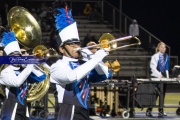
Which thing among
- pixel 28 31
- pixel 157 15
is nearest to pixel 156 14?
pixel 157 15

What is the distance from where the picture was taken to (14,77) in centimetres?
731

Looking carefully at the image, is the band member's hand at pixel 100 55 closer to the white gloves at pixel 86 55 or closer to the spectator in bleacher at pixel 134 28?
the white gloves at pixel 86 55

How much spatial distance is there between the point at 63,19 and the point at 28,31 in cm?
393

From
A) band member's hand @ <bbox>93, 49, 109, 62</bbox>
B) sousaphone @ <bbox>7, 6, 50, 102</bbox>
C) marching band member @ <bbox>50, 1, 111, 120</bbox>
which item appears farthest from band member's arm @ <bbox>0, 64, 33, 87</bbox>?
sousaphone @ <bbox>7, 6, 50, 102</bbox>

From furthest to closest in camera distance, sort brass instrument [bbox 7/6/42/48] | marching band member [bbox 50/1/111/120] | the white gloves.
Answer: brass instrument [bbox 7/6/42/48] < the white gloves < marching band member [bbox 50/1/111/120]

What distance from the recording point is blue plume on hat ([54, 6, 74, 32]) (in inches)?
230

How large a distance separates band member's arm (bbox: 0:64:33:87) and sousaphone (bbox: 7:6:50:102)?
201 centimetres

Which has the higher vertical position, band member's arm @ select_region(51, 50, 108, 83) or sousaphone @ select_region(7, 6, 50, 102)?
sousaphone @ select_region(7, 6, 50, 102)

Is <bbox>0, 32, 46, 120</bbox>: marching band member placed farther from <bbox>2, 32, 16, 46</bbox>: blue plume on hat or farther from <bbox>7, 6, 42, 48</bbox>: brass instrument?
<bbox>7, 6, 42, 48</bbox>: brass instrument

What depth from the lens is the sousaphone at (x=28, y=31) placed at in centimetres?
962

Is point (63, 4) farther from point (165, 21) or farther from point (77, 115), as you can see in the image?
point (165, 21)

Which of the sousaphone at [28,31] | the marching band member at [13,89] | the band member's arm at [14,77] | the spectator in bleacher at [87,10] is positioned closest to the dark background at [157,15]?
the spectator in bleacher at [87,10]

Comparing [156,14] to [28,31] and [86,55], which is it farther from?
[86,55]

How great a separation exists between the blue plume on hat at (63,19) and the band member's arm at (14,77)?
1.47 m
